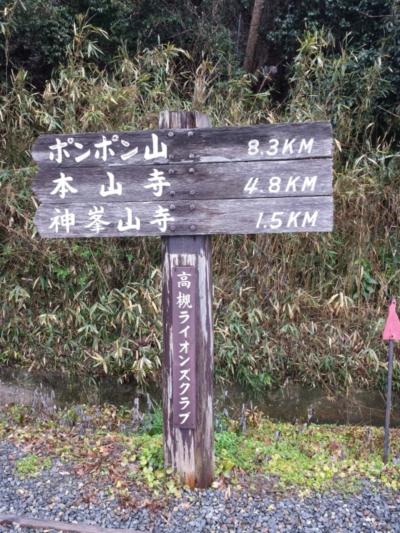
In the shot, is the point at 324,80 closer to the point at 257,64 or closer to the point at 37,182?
the point at 257,64

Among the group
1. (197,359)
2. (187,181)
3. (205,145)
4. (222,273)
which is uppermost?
(205,145)

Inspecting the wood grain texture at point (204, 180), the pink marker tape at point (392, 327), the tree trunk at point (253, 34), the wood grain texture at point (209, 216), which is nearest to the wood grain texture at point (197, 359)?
the wood grain texture at point (209, 216)

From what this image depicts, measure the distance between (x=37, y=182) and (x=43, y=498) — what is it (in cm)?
180

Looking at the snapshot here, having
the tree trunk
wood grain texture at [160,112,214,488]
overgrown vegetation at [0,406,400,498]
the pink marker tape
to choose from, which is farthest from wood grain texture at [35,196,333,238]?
the tree trunk

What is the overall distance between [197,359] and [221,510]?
828 millimetres

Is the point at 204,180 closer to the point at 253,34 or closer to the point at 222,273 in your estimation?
the point at 222,273

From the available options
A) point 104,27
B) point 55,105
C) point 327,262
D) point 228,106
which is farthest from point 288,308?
point 104,27

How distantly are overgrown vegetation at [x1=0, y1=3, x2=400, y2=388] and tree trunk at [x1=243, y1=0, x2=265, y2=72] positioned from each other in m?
1.42

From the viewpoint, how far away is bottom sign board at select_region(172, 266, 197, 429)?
2582mm

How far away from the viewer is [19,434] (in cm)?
358

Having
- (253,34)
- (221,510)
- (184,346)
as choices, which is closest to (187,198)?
(184,346)

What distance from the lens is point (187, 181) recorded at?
97.3 inches

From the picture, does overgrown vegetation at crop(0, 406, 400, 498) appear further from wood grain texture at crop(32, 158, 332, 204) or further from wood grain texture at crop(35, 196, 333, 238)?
wood grain texture at crop(32, 158, 332, 204)

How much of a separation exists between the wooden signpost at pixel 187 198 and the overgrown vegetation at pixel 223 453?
11.8 inches
